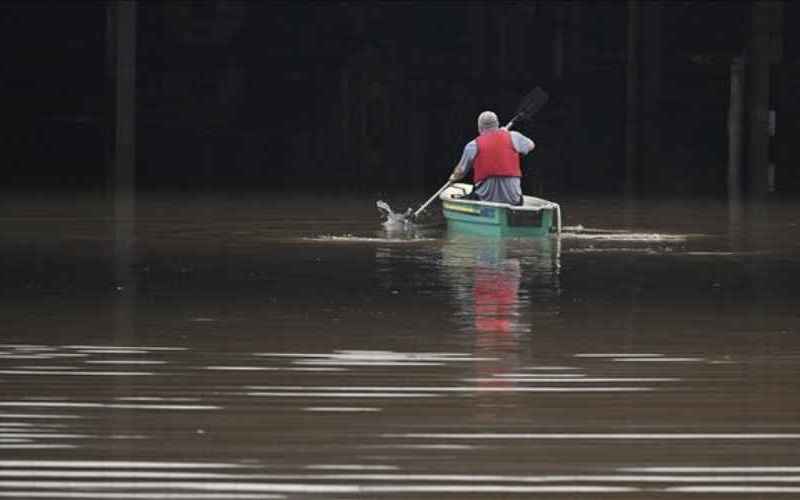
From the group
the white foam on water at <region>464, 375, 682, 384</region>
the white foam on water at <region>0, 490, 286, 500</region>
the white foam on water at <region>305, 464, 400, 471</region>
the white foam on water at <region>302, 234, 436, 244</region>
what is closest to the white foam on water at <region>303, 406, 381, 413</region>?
the white foam on water at <region>464, 375, 682, 384</region>

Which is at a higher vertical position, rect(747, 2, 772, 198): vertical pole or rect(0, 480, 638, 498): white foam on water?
rect(747, 2, 772, 198): vertical pole

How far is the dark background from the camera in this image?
34.6m

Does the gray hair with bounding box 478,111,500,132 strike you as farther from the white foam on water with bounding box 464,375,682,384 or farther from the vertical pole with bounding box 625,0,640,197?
the white foam on water with bounding box 464,375,682,384

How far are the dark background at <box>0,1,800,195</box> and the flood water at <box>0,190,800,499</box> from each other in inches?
563

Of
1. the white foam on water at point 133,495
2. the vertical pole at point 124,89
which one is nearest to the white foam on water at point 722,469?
the white foam on water at point 133,495

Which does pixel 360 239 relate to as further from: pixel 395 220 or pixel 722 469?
pixel 722 469

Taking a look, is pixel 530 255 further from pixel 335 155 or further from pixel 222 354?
pixel 335 155

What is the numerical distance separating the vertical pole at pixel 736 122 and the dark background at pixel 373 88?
0.55 meters

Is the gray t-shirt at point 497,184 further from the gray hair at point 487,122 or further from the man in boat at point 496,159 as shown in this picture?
the gray hair at point 487,122

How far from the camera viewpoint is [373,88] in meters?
35.9

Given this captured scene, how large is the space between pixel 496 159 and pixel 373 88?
45.2ft

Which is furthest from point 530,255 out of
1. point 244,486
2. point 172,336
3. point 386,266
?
point 244,486

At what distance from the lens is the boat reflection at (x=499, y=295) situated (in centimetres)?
1127

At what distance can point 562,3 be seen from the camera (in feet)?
116
